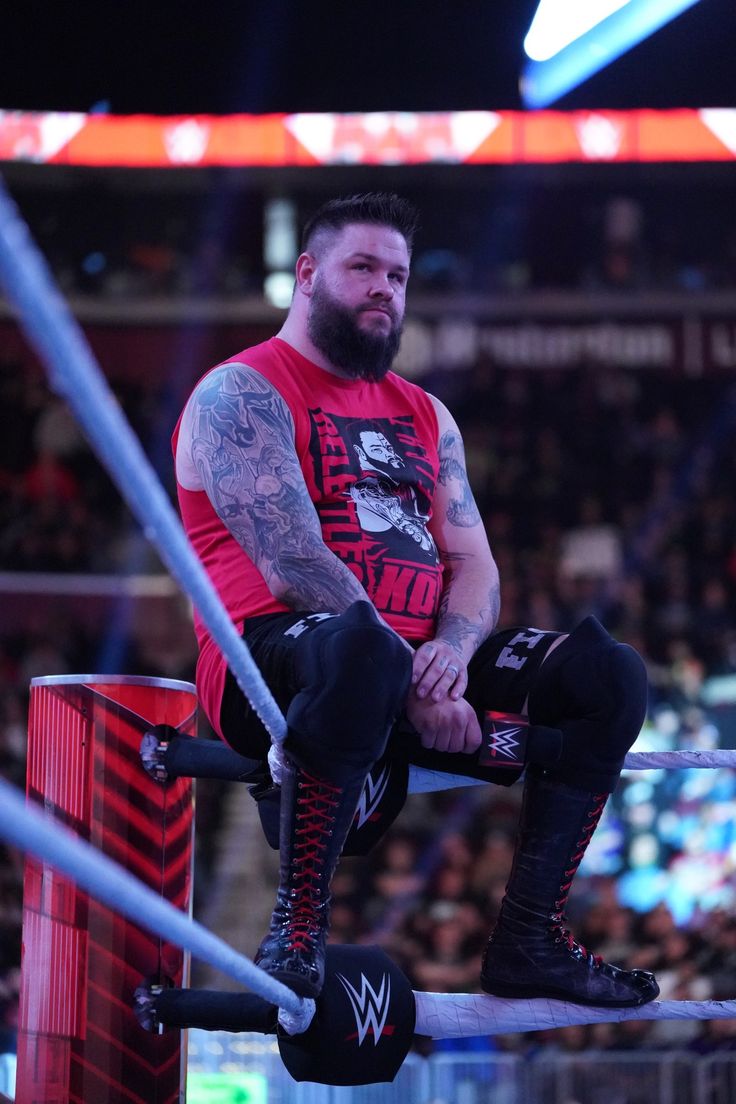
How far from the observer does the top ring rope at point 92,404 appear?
81cm

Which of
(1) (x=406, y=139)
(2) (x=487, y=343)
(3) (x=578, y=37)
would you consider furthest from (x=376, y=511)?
(1) (x=406, y=139)

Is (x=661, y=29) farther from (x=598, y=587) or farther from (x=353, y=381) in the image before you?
(x=598, y=587)

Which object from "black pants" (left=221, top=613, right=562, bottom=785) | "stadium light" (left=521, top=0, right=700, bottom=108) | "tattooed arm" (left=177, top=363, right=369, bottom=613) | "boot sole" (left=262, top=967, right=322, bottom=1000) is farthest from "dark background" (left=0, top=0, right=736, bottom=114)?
"boot sole" (left=262, top=967, right=322, bottom=1000)

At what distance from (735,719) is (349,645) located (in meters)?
5.52

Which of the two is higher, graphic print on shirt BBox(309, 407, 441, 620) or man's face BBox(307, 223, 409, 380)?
man's face BBox(307, 223, 409, 380)

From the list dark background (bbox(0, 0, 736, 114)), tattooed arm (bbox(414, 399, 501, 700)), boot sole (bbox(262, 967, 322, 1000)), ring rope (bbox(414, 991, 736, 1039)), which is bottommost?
ring rope (bbox(414, 991, 736, 1039))

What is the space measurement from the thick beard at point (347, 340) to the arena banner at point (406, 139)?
9.03m

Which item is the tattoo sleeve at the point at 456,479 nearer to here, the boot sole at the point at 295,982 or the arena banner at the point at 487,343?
the boot sole at the point at 295,982

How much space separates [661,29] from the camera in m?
4.45

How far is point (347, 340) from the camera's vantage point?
2012 mm

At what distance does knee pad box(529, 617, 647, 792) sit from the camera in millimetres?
1797

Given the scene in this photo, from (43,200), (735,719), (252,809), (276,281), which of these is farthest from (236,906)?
(43,200)

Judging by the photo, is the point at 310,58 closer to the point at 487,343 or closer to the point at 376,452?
the point at 376,452

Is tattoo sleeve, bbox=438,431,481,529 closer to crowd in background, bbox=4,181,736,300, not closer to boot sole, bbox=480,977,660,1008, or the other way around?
boot sole, bbox=480,977,660,1008
